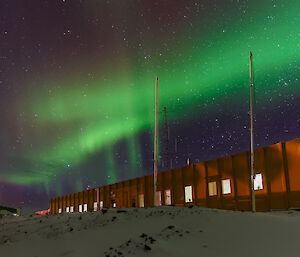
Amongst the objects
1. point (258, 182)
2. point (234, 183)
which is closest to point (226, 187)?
point (234, 183)

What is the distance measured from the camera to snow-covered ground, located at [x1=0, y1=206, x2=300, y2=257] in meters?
9.21

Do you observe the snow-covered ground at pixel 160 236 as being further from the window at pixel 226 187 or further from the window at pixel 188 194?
the window at pixel 188 194

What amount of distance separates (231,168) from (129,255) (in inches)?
757

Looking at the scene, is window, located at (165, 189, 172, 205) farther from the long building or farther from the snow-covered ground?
the snow-covered ground

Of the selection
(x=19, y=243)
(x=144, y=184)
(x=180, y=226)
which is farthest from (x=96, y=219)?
(x=144, y=184)

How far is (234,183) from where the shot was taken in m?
26.3

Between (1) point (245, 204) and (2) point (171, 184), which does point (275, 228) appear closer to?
(1) point (245, 204)

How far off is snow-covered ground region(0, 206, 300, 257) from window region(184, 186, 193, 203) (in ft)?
57.4

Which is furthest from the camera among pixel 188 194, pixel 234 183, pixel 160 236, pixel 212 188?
pixel 188 194

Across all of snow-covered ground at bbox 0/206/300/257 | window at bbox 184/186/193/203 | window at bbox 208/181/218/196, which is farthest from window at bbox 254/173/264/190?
snow-covered ground at bbox 0/206/300/257

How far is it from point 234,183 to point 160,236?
1720 cm

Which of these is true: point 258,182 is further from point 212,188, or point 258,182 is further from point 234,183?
point 212,188

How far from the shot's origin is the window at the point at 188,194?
31.9 m

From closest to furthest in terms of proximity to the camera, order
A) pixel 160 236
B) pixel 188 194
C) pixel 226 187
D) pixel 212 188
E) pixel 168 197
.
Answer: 1. pixel 160 236
2. pixel 226 187
3. pixel 212 188
4. pixel 188 194
5. pixel 168 197
